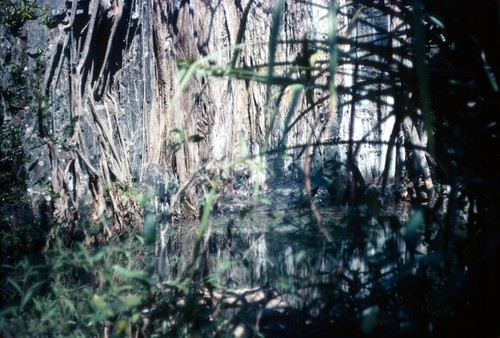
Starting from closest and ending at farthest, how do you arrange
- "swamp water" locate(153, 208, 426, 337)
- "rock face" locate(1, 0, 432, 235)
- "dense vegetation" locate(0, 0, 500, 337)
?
"dense vegetation" locate(0, 0, 500, 337) → "swamp water" locate(153, 208, 426, 337) → "rock face" locate(1, 0, 432, 235)

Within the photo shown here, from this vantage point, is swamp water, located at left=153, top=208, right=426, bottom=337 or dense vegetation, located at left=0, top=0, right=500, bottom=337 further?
swamp water, located at left=153, top=208, right=426, bottom=337

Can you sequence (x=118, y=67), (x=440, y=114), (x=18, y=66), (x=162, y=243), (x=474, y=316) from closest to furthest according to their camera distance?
(x=474, y=316) < (x=162, y=243) < (x=440, y=114) < (x=18, y=66) < (x=118, y=67)

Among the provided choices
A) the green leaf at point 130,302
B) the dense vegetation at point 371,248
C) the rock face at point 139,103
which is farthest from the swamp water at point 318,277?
the rock face at point 139,103

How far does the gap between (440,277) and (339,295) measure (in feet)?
1.07

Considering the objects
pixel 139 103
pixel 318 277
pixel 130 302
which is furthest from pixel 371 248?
pixel 139 103

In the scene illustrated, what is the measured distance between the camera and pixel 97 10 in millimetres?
3912

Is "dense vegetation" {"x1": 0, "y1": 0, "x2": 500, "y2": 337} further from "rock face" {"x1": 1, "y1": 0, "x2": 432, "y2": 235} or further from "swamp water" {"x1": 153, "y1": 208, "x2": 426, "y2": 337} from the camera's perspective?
"rock face" {"x1": 1, "y1": 0, "x2": 432, "y2": 235}

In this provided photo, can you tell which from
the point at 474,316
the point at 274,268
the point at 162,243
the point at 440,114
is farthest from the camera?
the point at 274,268

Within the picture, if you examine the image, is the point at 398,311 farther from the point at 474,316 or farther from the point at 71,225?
the point at 71,225

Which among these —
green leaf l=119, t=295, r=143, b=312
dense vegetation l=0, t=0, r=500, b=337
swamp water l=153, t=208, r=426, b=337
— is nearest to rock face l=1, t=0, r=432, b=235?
swamp water l=153, t=208, r=426, b=337

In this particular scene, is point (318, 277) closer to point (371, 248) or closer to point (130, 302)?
point (371, 248)

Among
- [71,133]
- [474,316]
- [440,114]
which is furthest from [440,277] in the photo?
[71,133]

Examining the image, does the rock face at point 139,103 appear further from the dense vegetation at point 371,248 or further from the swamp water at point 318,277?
the dense vegetation at point 371,248

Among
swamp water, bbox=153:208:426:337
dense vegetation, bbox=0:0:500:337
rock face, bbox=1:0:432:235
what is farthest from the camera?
rock face, bbox=1:0:432:235
